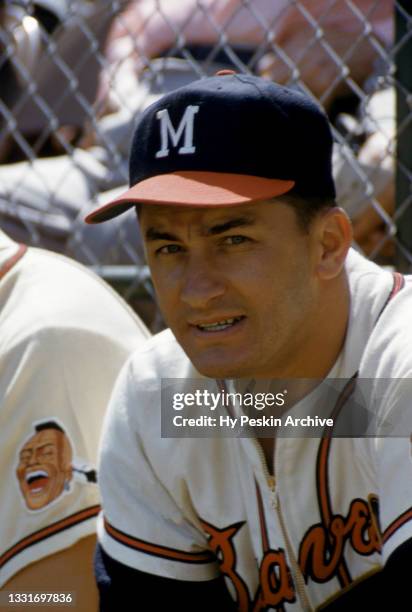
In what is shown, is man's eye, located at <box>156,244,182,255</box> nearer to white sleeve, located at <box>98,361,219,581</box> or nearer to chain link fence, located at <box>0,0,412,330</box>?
white sleeve, located at <box>98,361,219,581</box>

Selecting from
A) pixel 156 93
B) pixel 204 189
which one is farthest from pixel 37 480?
pixel 156 93

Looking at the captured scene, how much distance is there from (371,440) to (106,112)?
9.11ft

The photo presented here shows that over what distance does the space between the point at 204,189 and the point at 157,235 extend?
13 centimetres

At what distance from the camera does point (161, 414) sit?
1879mm

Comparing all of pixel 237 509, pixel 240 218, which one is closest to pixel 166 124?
pixel 240 218

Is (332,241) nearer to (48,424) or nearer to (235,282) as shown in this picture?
(235,282)

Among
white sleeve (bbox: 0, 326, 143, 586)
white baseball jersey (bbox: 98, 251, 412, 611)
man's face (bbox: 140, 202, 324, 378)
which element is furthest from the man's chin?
white sleeve (bbox: 0, 326, 143, 586)

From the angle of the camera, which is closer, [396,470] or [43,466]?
[396,470]

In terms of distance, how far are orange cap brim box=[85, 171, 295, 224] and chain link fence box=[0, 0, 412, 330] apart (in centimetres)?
98

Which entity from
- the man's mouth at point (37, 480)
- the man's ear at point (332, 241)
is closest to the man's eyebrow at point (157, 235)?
the man's ear at point (332, 241)

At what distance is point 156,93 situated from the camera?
11.2 ft

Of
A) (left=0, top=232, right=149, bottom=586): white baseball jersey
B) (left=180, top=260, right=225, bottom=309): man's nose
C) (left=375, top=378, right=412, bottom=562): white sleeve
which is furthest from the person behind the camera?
(left=0, top=232, right=149, bottom=586): white baseball jersey

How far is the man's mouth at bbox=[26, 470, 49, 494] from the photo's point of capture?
2.02 m

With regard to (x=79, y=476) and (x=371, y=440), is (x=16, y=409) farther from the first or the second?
(x=371, y=440)
